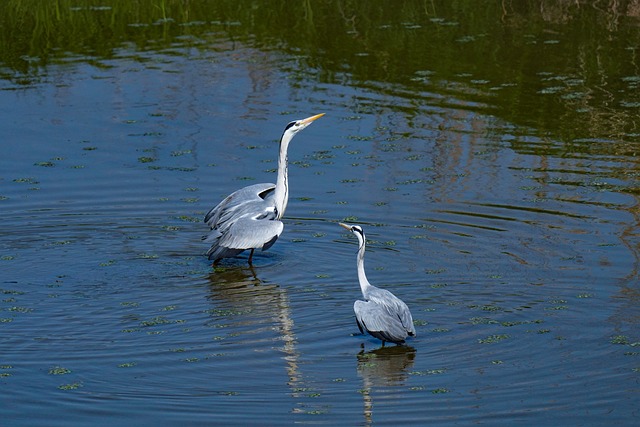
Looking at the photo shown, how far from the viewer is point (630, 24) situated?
2180 cm

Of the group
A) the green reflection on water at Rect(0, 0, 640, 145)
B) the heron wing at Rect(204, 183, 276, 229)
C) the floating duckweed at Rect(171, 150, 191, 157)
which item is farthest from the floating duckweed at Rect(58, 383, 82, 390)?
the green reflection on water at Rect(0, 0, 640, 145)

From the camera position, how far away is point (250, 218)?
12.6 m

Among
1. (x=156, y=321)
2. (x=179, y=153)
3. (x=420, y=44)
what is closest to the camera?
(x=156, y=321)

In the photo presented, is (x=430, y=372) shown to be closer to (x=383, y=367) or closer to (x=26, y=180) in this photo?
(x=383, y=367)

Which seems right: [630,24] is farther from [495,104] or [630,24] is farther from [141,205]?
[141,205]

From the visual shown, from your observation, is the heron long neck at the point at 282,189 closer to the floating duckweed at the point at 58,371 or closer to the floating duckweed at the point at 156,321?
the floating duckweed at the point at 156,321

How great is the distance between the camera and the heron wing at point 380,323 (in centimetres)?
966

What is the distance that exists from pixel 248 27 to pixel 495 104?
21.8ft

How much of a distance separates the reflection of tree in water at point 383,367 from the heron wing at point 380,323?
5.4 inches

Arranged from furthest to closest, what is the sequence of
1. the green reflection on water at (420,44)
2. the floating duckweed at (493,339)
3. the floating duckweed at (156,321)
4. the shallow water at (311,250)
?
the green reflection on water at (420,44) < the floating duckweed at (156,321) < the floating duckweed at (493,339) < the shallow water at (311,250)

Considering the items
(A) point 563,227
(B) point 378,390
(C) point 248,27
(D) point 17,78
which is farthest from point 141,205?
(C) point 248,27

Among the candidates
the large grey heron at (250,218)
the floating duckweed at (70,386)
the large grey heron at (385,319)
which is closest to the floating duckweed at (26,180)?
the large grey heron at (250,218)

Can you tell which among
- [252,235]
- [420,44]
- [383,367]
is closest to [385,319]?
[383,367]

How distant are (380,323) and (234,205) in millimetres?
3545
